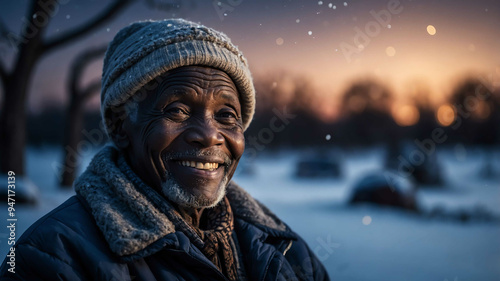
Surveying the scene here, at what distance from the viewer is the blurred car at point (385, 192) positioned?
29.6 ft

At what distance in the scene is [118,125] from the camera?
2066 millimetres

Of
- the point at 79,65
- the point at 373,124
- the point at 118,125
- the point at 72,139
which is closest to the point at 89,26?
the point at 79,65

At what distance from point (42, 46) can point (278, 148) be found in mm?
18493

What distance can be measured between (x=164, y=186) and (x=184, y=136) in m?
0.26

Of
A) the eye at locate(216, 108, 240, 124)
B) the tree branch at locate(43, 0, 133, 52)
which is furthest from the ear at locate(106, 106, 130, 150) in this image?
the tree branch at locate(43, 0, 133, 52)

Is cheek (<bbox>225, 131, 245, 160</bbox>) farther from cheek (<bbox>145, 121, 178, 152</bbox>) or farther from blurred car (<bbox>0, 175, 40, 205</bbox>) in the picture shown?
blurred car (<bbox>0, 175, 40, 205</bbox>)

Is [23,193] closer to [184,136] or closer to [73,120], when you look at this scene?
[73,120]

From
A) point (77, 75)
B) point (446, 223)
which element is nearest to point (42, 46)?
point (77, 75)

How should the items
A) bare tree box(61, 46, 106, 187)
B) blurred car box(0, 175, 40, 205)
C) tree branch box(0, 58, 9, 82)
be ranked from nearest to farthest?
1. blurred car box(0, 175, 40, 205)
2. tree branch box(0, 58, 9, 82)
3. bare tree box(61, 46, 106, 187)

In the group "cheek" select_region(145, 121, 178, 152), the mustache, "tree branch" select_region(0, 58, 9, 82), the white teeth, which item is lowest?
the white teeth

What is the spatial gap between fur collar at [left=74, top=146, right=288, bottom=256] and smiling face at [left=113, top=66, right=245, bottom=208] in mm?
88

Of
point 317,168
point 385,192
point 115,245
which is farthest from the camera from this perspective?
point 317,168

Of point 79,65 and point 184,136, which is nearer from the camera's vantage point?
point 184,136

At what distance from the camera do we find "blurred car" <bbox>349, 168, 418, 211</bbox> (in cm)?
901
